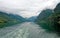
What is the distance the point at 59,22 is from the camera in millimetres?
103625

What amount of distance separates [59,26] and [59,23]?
3.12 meters

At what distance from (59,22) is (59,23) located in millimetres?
1260

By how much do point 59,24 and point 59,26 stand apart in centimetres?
182

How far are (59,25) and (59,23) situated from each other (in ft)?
8.33

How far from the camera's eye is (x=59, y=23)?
4038 inches

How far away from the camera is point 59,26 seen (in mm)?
104812

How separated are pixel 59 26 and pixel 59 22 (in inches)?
119

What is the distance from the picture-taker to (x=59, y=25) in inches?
4119

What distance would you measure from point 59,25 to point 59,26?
719 mm

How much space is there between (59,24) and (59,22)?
1.36m

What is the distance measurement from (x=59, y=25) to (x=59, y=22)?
2.31 m

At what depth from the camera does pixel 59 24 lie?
104 metres
